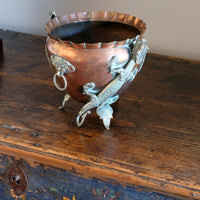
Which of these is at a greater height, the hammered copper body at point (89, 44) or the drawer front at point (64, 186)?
the hammered copper body at point (89, 44)

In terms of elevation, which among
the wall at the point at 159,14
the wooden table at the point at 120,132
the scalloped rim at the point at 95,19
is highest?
the scalloped rim at the point at 95,19

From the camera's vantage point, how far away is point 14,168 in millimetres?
692

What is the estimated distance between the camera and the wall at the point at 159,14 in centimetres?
104

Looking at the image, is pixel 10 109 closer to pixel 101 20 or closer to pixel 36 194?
pixel 36 194

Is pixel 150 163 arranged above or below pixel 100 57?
below

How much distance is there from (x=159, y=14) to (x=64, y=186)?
2.34 feet

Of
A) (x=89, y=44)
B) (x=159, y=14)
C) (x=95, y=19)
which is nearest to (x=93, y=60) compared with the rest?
(x=89, y=44)

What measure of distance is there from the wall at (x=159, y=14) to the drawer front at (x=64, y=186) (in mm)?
668

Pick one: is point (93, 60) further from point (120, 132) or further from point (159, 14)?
point (159, 14)

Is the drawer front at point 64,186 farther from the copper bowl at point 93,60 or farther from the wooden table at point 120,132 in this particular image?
the copper bowl at point 93,60

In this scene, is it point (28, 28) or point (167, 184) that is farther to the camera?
point (28, 28)

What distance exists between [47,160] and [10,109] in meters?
0.20

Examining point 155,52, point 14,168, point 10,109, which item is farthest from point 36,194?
point 155,52

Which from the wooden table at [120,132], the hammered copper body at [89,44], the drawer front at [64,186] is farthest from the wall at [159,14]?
the drawer front at [64,186]
